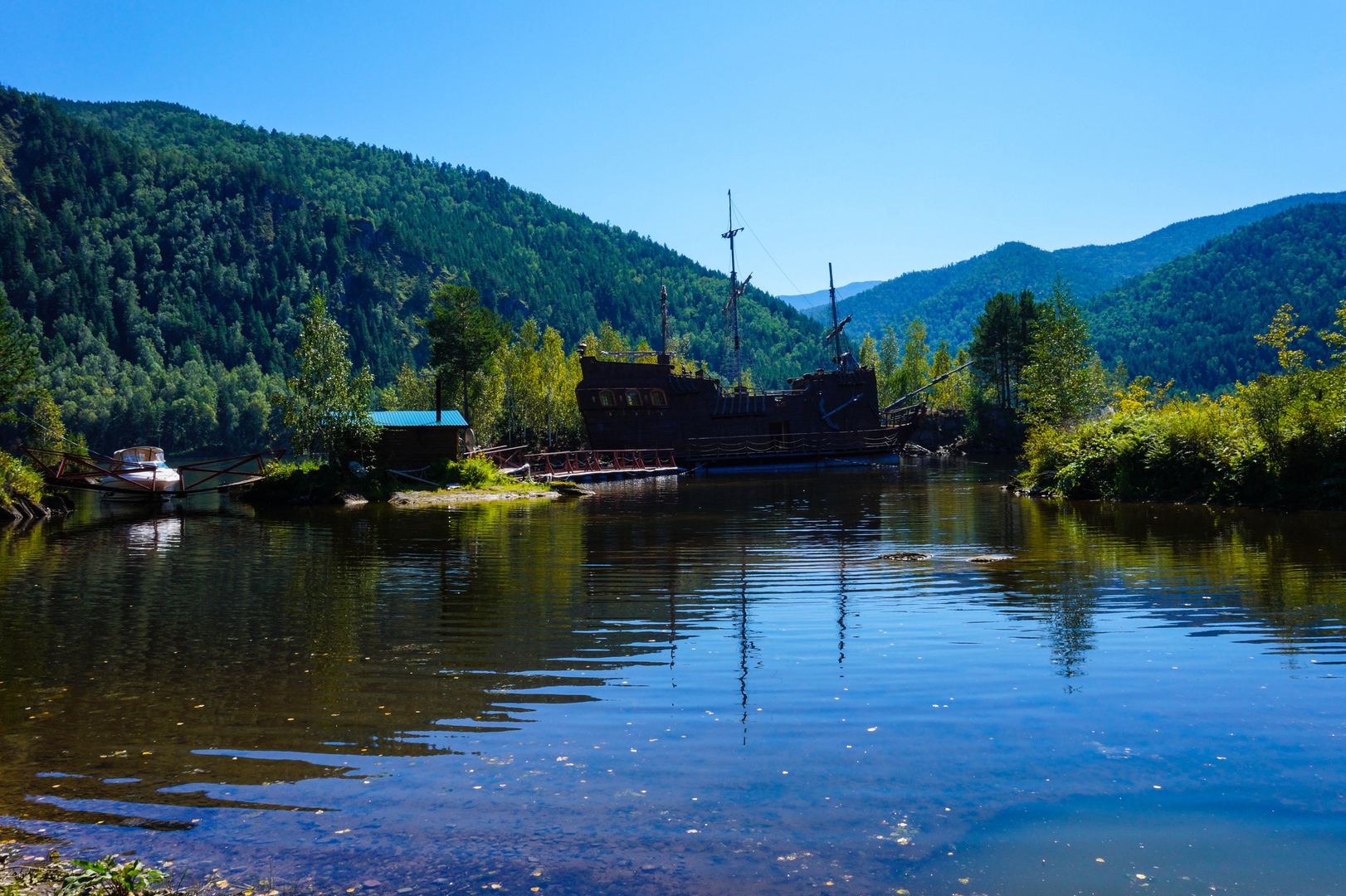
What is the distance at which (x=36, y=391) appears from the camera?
93.0 feet

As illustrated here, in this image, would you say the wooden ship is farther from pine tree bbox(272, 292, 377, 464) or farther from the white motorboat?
the white motorboat

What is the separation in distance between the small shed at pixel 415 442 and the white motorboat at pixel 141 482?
8.45m

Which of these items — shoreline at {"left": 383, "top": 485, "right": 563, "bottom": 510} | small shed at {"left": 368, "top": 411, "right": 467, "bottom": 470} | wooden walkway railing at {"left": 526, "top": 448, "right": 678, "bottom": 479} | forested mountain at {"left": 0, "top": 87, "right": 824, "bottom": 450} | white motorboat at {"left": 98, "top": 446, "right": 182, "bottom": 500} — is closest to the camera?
shoreline at {"left": 383, "top": 485, "right": 563, "bottom": 510}

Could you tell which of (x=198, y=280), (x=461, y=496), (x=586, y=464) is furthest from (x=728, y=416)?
(x=198, y=280)

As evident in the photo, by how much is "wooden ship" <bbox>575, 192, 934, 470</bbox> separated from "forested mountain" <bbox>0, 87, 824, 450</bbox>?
8614 centimetres

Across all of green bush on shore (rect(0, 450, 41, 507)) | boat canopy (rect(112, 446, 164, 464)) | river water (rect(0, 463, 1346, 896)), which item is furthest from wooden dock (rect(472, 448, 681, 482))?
river water (rect(0, 463, 1346, 896))

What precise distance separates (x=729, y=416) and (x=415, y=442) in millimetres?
25699

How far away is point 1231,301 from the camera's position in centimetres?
14988

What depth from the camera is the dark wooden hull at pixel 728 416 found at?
54.3m

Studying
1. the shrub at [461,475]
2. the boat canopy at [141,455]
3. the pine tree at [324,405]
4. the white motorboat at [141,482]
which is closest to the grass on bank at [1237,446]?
the shrub at [461,475]

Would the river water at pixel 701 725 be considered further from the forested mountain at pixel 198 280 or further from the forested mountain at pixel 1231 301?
the forested mountain at pixel 1231 301

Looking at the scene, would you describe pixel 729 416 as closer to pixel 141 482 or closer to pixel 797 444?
pixel 797 444

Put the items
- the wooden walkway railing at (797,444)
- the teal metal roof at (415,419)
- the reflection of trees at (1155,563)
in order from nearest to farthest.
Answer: the reflection of trees at (1155,563) → the teal metal roof at (415,419) → the wooden walkway railing at (797,444)

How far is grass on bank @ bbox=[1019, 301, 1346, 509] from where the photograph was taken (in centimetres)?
2116
